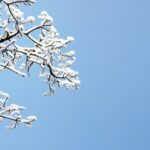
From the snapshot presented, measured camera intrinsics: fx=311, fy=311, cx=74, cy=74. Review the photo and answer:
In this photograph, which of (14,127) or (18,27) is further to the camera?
(14,127)

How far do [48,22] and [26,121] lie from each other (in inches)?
69.3

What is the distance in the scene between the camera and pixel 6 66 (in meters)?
5.33

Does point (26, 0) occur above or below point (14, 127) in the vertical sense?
above

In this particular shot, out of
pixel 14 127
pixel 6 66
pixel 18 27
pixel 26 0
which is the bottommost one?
pixel 14 127

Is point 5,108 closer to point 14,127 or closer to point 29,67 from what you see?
point 14,127

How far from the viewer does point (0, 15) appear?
570cm

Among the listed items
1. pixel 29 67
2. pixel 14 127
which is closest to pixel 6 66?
pixel 29 67

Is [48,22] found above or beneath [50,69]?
above

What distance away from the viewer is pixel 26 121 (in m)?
5.44

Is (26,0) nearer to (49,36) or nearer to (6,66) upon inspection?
(49,36)

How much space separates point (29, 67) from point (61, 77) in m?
0.59

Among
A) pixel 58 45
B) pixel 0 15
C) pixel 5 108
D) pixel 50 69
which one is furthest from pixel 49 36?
pixel 5 108

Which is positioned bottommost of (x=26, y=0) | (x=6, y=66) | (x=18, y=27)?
(x=6, y=66)

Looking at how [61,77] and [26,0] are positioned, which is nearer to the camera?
[26,0]
